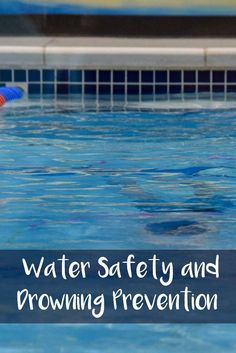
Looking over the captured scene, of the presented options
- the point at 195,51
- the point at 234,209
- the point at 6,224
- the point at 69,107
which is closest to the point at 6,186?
the point at 6,224

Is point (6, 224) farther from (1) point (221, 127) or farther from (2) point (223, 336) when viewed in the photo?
(1) point (221, 127)

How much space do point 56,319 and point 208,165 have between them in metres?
2.79

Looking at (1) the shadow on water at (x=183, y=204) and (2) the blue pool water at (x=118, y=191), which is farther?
(1) the shadow on water at (x=183, y=204)

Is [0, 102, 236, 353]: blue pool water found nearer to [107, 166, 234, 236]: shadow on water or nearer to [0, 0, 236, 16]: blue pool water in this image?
[107, 166, 234, 236]: shadow on water

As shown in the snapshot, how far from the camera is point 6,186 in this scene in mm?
5121

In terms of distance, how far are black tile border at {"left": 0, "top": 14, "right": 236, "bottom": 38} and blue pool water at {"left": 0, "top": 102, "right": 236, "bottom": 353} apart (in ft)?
7.10

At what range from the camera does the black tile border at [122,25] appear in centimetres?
984

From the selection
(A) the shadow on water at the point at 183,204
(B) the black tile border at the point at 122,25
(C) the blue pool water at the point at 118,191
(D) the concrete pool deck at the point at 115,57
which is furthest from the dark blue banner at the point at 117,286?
(B) the black tile border at the point at 122,25

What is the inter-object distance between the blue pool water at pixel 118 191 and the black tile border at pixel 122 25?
216 cm

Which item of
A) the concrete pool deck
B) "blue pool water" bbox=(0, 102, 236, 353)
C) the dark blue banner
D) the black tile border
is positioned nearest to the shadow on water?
"blue pool water" bbox=(0, 102, 236, 353)

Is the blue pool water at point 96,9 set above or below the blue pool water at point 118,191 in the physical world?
above

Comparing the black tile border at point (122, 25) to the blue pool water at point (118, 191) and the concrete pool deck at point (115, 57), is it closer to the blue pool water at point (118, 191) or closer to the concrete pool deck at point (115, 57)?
the concrete pool deck at point (115, 57)

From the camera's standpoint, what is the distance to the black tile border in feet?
32.3

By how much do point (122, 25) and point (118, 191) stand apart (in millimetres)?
5042
